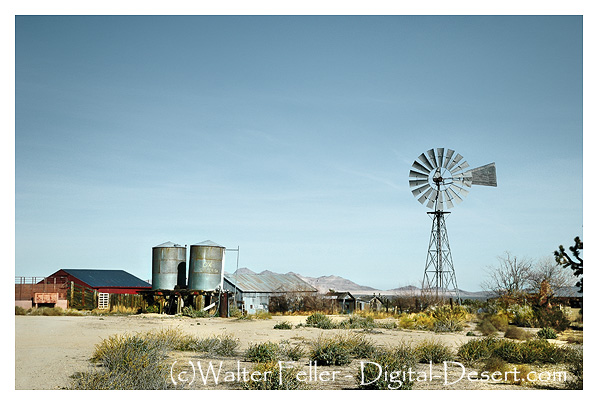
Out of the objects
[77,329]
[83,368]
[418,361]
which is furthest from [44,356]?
[418,361]

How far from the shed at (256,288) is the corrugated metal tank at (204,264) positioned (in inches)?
141

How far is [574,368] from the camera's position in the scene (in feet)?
33.4

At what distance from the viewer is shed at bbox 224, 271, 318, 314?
2961 centimetres

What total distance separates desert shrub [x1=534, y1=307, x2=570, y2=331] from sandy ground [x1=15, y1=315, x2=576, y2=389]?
9.23 ft

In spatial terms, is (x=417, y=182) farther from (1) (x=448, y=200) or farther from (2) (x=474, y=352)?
(2) (x=474, y=352)

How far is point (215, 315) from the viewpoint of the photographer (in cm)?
2602

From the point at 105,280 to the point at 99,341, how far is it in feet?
69.0

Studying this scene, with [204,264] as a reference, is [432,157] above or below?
above

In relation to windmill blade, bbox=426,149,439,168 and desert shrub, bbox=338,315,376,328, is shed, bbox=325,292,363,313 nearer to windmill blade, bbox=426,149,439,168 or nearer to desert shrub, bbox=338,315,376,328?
desert shrub, bbox=338,315,376,328

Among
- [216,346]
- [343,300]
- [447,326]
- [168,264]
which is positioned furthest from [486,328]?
[343,300]

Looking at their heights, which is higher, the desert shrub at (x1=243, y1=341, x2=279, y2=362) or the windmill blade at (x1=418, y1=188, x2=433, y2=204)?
the windmill blade at (x1=418, y1=188, x2=433, y2=204)

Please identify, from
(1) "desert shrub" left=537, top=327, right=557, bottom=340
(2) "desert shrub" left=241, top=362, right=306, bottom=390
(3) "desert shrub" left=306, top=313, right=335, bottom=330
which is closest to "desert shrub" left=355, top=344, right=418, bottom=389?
(2) "desert shrub" left=241, top=362, right=306, bottom=390
